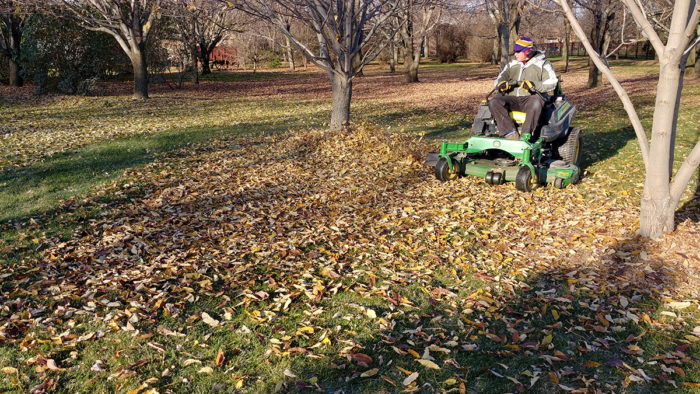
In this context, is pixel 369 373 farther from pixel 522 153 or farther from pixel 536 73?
pixel 536 73

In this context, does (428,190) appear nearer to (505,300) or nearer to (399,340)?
(505,300)

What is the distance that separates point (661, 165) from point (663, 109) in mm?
579

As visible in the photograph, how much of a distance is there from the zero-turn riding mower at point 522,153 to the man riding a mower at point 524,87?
0.15 m

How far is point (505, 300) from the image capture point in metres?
4.65

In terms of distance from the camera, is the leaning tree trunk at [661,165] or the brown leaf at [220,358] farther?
the leaning tree trunk at [661,165]

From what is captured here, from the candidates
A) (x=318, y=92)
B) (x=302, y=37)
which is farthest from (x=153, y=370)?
(x=302, y=37)

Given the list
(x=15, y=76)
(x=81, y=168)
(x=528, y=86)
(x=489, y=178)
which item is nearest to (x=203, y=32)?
(x=15, y=76)

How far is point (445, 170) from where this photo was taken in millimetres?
7996

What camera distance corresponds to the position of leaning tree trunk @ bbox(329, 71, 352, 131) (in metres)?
11.8

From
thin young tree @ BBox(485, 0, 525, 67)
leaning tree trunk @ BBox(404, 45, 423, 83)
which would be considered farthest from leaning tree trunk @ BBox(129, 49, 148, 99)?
thin young tree @ BBox(485, 0, 525, 67)

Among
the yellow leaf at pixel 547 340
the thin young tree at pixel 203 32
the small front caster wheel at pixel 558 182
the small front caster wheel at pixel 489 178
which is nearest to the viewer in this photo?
the yellow leaf at pixel 547 340

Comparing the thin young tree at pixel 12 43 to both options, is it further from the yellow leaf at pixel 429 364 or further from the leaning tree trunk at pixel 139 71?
the yellow leaf at pixel 429 364

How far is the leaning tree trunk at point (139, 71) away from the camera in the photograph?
19822 mm

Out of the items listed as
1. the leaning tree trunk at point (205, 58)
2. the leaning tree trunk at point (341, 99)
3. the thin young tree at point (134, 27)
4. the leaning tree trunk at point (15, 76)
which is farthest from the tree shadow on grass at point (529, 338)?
the leaning tree trunk at point (205, 58)
